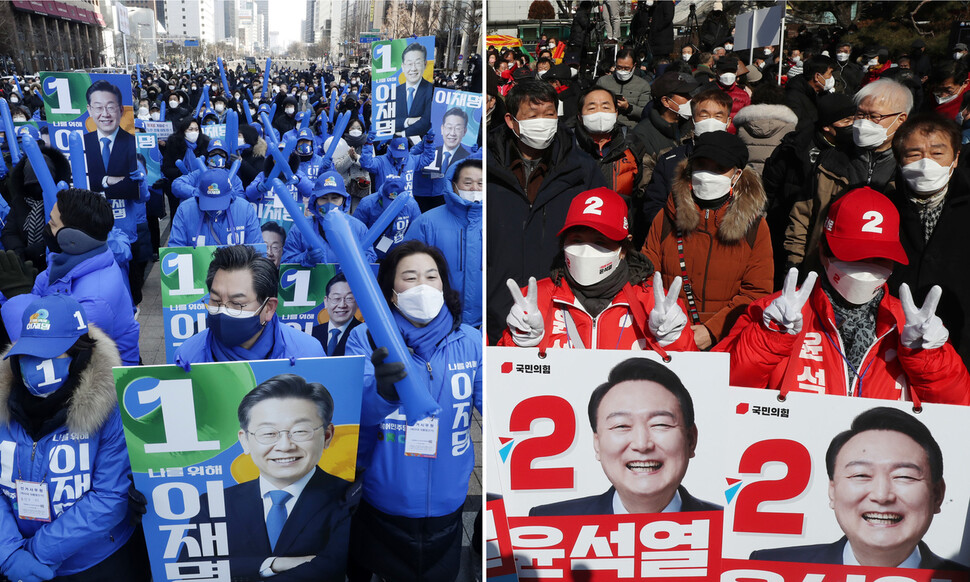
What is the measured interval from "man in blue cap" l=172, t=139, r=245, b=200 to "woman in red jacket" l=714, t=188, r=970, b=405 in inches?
193

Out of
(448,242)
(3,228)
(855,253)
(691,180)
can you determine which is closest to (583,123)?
(691,180)

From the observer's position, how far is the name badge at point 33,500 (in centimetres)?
273

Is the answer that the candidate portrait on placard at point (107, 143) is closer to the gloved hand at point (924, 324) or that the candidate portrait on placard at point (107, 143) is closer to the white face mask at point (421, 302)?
the white face mask at point (421, 302)

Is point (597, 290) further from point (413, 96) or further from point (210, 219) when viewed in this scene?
point (210, 219)

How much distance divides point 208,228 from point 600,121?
3164 millimetres

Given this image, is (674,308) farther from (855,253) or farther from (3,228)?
(3,228)

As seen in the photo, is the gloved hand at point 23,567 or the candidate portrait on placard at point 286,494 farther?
the gloved hand at point 23,567

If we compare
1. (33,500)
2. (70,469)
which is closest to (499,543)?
(70,469)

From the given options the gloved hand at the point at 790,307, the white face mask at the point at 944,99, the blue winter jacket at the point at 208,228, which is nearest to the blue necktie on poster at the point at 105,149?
the blue winter jacket at the point at 208,228

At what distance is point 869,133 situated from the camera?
4082 mm

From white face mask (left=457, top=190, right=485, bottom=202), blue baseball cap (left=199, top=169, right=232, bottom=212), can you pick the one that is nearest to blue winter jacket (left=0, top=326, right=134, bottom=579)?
white face mask (left=457, top=190, right=485, bottom=202)

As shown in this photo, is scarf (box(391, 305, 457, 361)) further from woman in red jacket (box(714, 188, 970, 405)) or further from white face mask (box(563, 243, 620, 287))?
woman in red jacket (box(714, 188, 970, 405))

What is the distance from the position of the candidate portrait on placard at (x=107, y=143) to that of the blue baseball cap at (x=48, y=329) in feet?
13.9

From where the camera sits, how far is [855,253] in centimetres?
244
